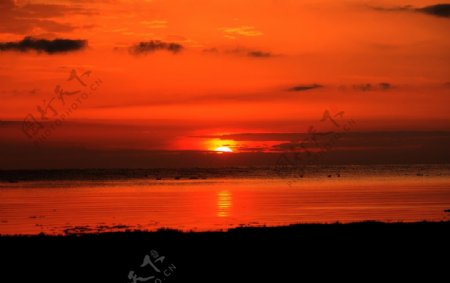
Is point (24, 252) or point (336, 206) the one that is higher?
point (24, 252)

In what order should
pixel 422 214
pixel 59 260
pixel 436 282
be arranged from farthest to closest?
pixel 422 214
pixel 59 260
pixel 436 282

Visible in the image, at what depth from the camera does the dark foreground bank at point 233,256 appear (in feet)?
60.4

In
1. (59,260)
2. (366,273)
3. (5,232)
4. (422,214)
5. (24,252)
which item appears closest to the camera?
(366,273)

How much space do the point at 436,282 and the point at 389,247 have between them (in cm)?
544

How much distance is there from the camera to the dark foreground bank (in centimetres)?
1841

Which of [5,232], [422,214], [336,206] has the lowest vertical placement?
[336,206]

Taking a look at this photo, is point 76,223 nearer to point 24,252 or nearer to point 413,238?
point 24,252

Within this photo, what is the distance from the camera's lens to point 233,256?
2144 cm

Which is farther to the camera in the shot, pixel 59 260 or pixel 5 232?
pixel 5 232

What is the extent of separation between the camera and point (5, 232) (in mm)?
35938

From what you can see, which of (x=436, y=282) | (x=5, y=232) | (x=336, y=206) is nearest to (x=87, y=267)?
(x=436, y=282)

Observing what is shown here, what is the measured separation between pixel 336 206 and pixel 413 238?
29.9 m

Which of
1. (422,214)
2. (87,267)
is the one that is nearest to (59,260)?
(87,267)

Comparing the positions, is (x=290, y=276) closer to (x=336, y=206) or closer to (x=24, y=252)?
A: (x=24, y=252)
